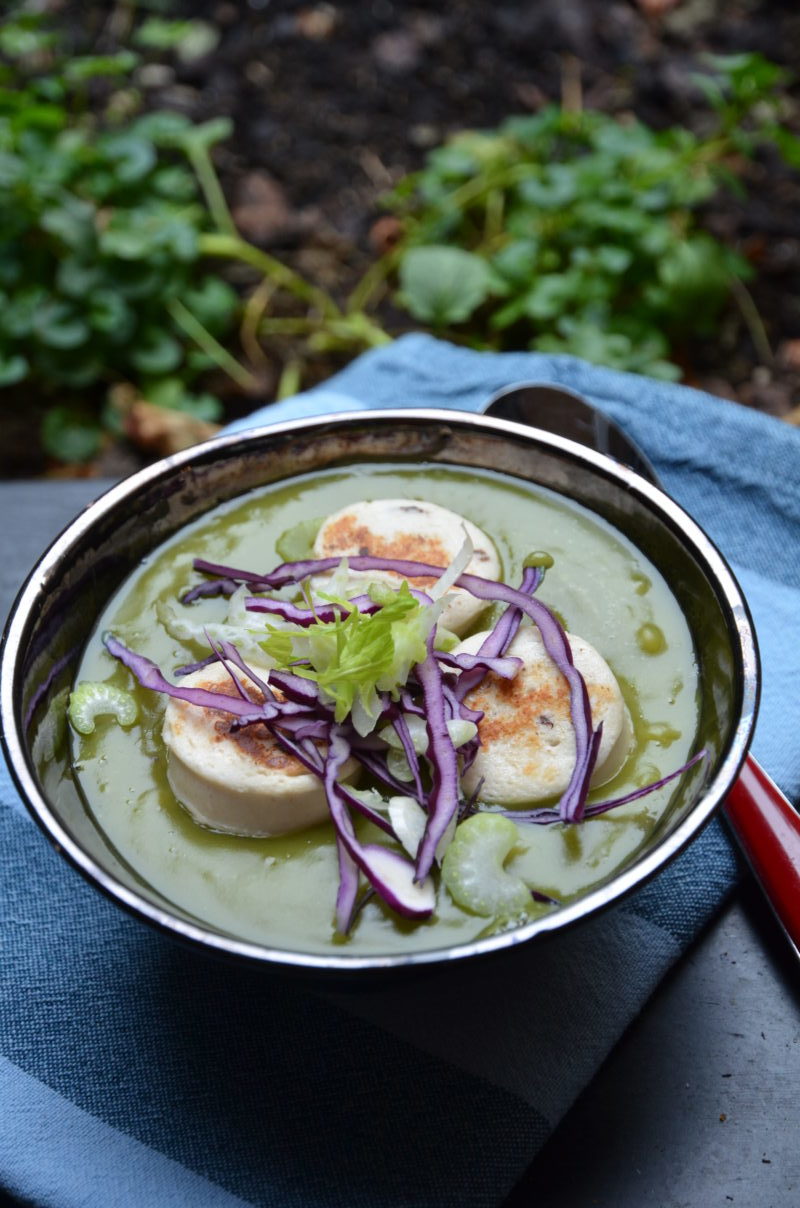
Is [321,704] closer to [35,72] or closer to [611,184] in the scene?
[611,184]

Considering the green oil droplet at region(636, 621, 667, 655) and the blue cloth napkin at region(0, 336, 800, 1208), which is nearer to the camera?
the blue cloth napkin at region(0, 336, 800, 1208)

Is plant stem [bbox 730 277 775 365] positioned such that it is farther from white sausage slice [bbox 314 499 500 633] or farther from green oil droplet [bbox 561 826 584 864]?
green oil droplet [bbox 561 826 584 864]

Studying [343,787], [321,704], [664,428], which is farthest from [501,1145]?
[664,428]

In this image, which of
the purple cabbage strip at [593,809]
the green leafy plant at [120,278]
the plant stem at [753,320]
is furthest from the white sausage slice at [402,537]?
the plant stem at [753,320]

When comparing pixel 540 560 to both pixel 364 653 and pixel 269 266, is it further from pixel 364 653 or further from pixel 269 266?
pixel 269 266

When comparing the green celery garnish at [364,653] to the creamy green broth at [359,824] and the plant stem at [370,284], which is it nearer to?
the creamy green broth at [359,824]

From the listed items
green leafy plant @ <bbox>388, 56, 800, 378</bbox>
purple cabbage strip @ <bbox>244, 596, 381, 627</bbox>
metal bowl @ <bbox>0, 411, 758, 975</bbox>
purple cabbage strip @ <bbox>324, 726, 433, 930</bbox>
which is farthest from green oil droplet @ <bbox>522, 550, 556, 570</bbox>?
green leafy plant @ <bbox>388, 56, 800, 378</bbox>

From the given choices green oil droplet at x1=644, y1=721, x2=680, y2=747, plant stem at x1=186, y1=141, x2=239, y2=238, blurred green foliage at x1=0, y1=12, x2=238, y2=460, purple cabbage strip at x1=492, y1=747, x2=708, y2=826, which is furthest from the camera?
plant stem at x1=186, y1=141, x2=239, y2=238
